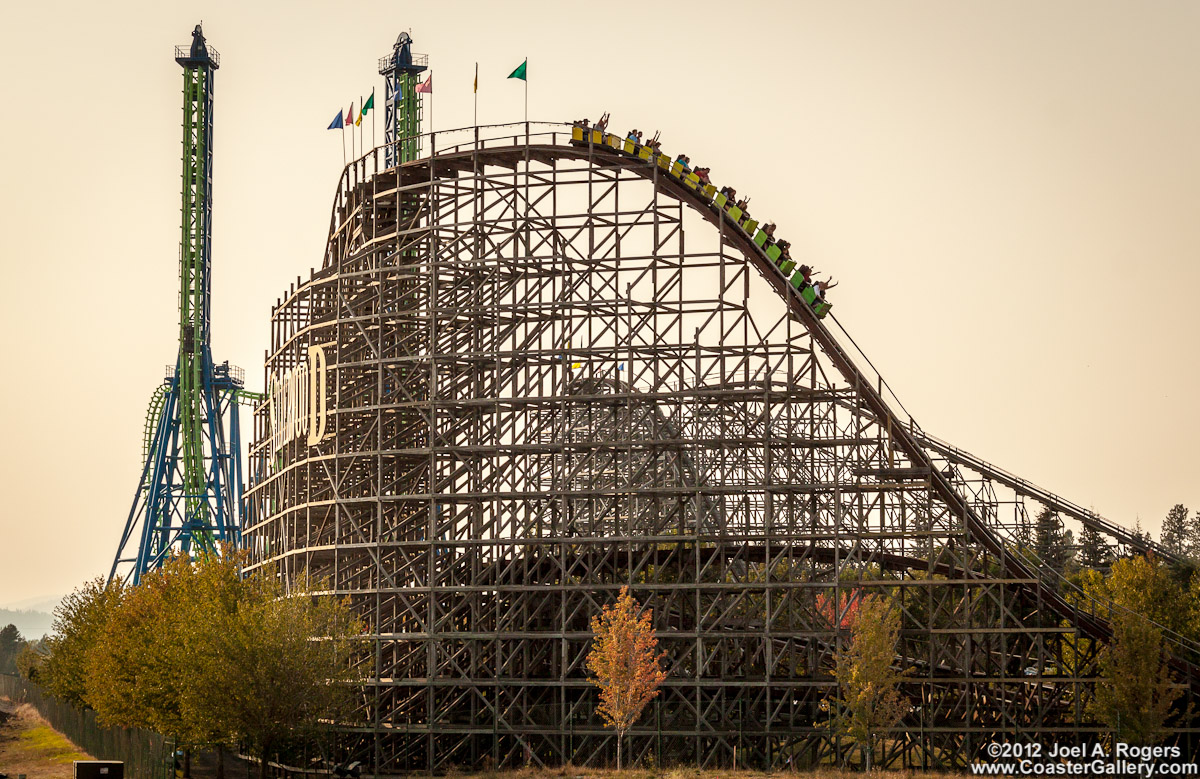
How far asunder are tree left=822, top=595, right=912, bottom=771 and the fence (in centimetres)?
1921

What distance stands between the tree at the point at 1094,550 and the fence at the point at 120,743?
129 feet

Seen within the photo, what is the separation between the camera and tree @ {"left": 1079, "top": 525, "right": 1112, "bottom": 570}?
68.8 m

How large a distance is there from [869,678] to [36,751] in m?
35.6

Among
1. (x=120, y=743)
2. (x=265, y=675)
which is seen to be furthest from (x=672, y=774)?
(x=120, y=743)

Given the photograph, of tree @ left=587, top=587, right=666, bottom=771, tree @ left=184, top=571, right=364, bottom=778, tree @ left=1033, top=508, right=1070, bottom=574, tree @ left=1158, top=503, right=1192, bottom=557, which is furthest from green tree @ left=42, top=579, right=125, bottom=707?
tree @ left=1158, top=503, right=1192, bottom=557

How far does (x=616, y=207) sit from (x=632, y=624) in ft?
45.0

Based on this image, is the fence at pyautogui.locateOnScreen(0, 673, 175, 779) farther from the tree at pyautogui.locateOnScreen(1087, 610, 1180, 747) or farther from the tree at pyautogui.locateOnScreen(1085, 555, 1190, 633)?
the tree at pyautogui.locateOnScreen(1085, 555, 1190, 633)

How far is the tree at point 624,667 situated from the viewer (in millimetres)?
44469

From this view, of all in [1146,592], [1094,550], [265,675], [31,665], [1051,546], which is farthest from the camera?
[31,665]

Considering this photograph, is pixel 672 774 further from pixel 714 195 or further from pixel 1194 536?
pixel 1194 536

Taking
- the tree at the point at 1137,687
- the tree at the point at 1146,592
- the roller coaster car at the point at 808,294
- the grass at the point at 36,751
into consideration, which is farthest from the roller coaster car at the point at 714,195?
the grass at the point at 36,751

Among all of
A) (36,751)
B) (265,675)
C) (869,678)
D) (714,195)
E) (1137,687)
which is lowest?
(36,751)

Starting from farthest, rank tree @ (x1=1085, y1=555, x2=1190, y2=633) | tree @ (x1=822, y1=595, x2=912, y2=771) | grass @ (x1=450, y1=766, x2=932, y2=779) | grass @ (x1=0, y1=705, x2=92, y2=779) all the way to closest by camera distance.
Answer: tree @ (x1=1085, y1=555, x2=1190, y2=633) → grass @ (x1=0, y1=705, x2=92, y2=779) → tree @ (x1=822, y1=595, x2=912, y2=771) → grass @ (x1=450, y1=766, x2=932, y2=779)

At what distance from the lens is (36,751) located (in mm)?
61594
